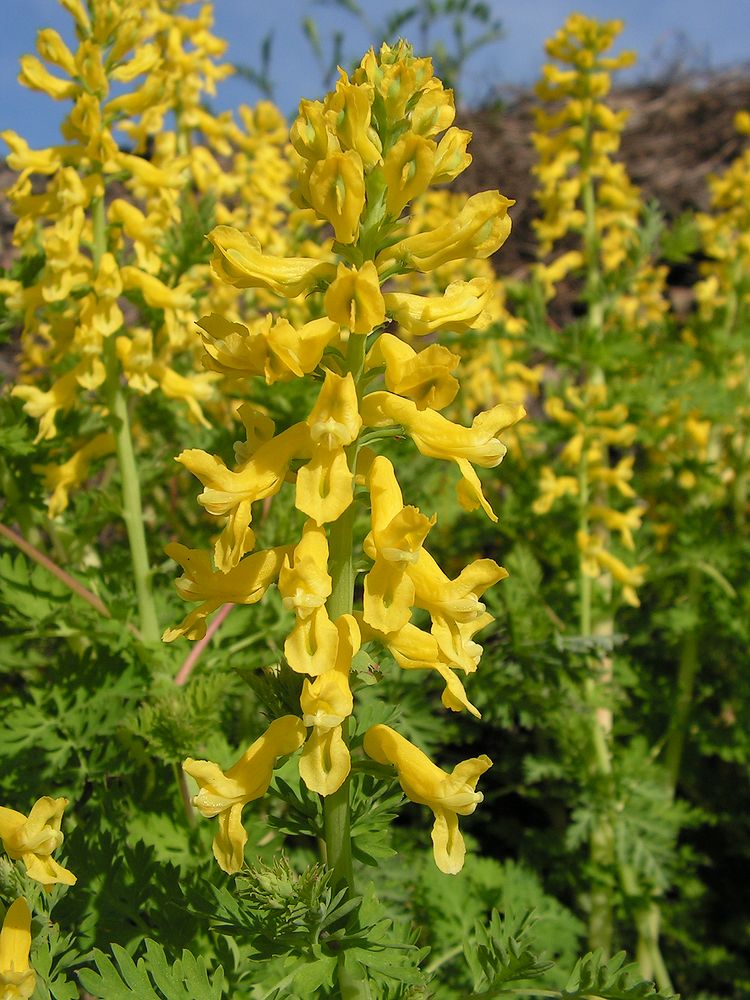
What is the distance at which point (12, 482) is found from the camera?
145 inches

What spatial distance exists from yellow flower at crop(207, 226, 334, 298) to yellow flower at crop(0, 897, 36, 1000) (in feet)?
4.59

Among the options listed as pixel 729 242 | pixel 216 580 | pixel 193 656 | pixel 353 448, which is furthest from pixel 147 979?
pixel 729 242

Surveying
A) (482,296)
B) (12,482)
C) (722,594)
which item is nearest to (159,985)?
(482,296)

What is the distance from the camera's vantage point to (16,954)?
171 centimetres

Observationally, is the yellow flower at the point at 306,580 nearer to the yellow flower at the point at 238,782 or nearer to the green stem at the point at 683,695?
the yellow flower at the point at 238,782

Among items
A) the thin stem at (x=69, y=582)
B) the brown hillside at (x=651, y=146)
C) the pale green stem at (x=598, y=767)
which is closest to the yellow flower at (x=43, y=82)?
the thin stem at (x=69, y=582)

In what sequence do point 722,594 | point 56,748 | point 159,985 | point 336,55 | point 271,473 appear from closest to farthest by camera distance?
point 159,985 → point 271,473 → point 56,748 → point 722,594 → point 336,55

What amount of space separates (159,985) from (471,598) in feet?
3.37

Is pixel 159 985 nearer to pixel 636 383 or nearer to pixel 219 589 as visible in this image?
pixel 219 589

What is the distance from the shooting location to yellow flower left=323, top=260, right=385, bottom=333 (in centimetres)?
166

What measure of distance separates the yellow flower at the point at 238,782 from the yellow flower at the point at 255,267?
3.12ft

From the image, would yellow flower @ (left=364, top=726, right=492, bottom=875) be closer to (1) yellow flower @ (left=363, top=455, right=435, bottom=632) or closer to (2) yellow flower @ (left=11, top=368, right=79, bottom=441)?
(1) yellow flower @ (left=363, top=455, right=435, bottom=632)

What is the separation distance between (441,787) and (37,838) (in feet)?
2.83

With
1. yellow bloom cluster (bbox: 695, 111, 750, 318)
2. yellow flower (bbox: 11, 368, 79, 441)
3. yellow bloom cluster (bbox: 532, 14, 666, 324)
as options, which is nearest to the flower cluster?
yellow flower (bbox: 11, 368, 79, 441)
